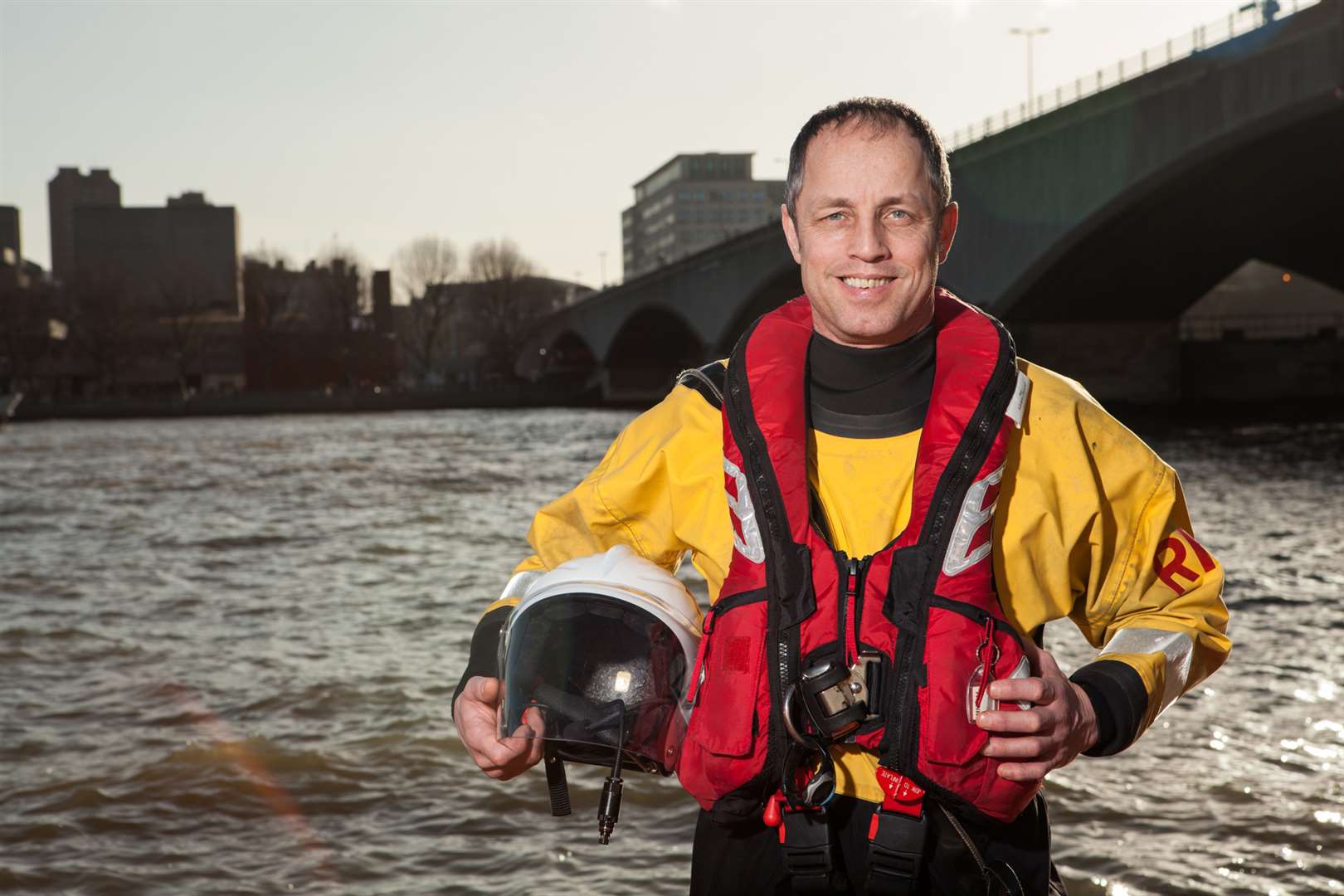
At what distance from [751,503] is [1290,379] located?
4806cm

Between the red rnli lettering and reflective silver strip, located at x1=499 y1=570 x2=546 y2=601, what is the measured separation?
1.08 metres

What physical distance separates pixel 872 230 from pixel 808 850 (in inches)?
39.6

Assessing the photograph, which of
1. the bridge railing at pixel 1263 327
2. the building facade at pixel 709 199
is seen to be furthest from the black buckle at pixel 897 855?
the building facade at pixel 709 199

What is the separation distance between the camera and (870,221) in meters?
2.38

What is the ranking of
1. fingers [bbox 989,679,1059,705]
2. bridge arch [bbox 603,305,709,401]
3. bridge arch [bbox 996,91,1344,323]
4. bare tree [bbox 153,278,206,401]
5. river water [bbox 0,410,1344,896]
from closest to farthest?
fingers [bbox 989,679,1059,705] < river water [bbox 0,410,1344,896] < bridge arch [bbox 996,91,1344,323] < bridge arch [bbox 603,305,709,401] < bare tree [bbox 153,278,206,401]

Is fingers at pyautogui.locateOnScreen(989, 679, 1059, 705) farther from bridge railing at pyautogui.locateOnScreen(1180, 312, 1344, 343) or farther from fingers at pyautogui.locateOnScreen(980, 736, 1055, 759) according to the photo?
→ bridge railing at pyautogui.locateOnScreen(1180, 312, 1344, 343)

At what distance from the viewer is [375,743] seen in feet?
24.6

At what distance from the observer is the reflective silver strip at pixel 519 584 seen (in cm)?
262

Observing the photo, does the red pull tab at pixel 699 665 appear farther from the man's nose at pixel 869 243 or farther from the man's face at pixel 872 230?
the man's nose at pixel 869 243

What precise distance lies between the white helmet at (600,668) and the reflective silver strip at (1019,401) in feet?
2.19

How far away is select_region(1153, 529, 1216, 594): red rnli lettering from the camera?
2.40 m

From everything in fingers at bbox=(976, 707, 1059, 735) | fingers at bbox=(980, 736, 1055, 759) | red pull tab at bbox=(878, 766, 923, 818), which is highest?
fingers at bbox=(976, 707, 1059, 735)

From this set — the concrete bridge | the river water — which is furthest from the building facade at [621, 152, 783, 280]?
the river water

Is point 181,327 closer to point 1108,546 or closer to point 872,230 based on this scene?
point 872,230
